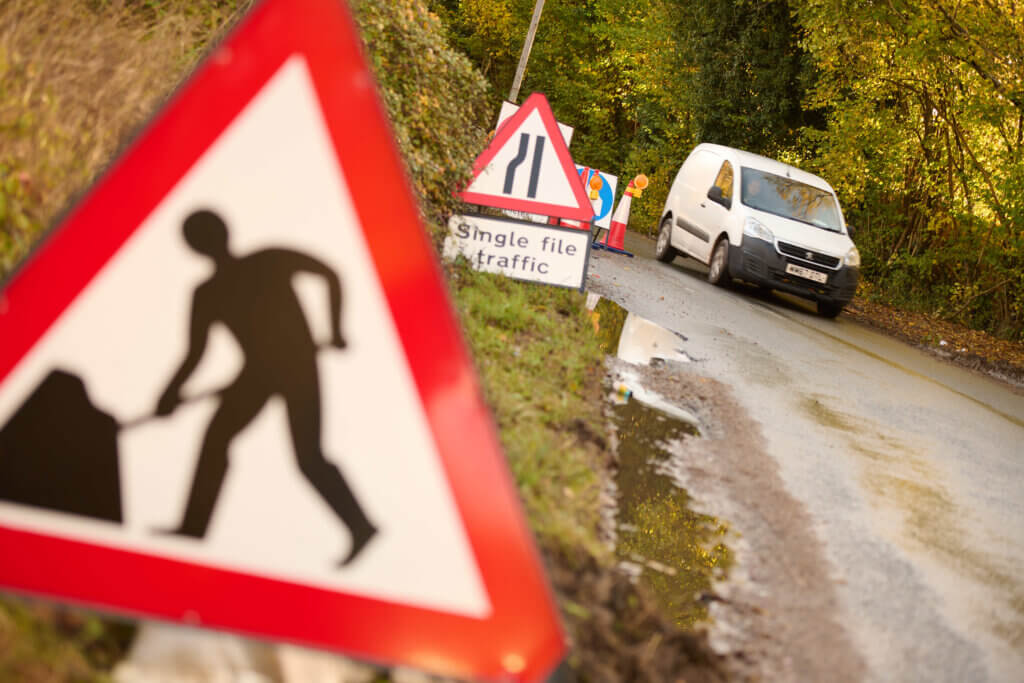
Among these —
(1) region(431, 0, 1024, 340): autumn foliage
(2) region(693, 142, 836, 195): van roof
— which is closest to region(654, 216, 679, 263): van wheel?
(2) region(693, 142, 836, 195): van roof

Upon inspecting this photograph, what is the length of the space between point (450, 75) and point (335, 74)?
25.1ft

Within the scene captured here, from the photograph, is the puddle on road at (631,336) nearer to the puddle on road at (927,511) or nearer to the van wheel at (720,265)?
the puddle on road at (927,511)

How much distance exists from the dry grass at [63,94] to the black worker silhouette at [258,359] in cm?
188

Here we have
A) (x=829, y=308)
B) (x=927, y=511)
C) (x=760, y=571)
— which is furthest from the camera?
(x=829, y=308)

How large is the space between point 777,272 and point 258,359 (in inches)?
566

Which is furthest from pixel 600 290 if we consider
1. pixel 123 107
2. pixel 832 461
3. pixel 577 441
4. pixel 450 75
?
pixel 123 107

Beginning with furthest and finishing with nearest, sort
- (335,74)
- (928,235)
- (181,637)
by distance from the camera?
(928,235) → (181,637) → (335,74)

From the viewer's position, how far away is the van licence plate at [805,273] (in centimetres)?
1550

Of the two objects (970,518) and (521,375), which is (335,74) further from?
(970,518)

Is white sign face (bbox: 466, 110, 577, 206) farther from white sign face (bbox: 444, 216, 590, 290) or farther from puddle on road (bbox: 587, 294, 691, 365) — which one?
puddle on road (bbox: 587, 294, 691, 365)

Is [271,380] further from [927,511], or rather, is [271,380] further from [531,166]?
[531,166]

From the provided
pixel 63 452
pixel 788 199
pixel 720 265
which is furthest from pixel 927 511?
pixel 788 199

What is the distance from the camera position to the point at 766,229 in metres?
15.7

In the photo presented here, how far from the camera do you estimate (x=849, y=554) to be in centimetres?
495
